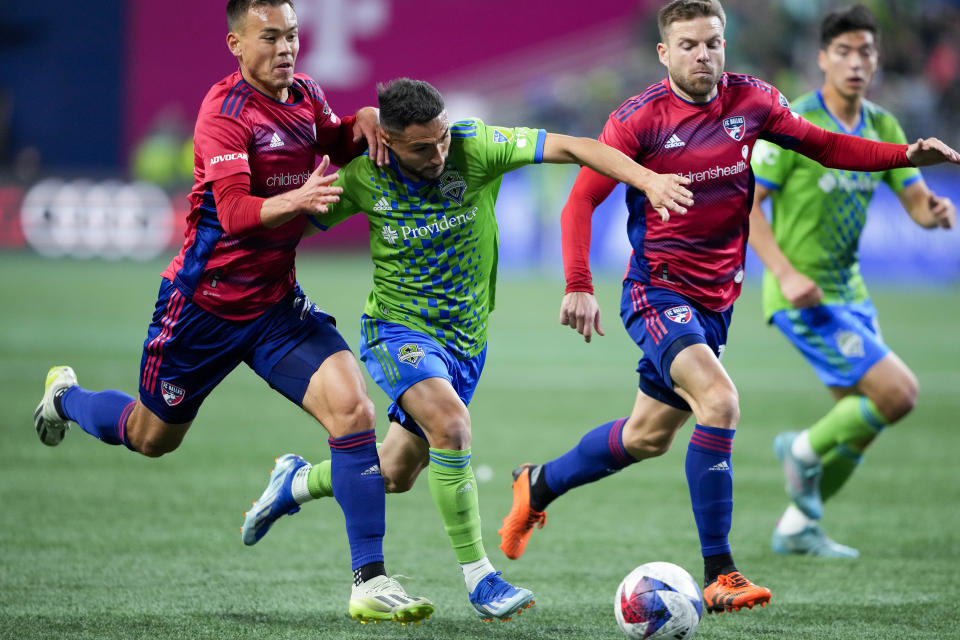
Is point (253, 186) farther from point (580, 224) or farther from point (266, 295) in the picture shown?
point (580, 224)

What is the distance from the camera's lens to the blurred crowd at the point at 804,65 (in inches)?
805

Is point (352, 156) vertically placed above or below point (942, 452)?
above

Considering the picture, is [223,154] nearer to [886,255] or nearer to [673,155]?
[673,155]

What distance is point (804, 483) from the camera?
248 inches

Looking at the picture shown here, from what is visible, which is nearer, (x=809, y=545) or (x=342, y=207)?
(x=342, y=207)

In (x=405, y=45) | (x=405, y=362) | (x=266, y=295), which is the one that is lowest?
(x=405, y=362)

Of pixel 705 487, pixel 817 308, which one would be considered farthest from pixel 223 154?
pixel 817 308

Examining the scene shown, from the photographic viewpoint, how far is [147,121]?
28750 mm

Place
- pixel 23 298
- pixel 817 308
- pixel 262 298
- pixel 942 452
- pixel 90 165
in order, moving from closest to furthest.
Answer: pixel 262 298, pixel 817 308, pixel 942 452, pixel 23 298, pixel 90 165

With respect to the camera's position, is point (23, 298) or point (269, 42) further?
point (23, 298)

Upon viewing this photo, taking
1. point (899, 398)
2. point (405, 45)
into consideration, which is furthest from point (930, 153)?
point (405, 45)

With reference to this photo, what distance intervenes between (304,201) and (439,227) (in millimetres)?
843

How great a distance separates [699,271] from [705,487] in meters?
0.95

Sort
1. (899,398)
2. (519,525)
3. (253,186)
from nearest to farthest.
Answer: (253,186) < (519,525) < (899,398)
